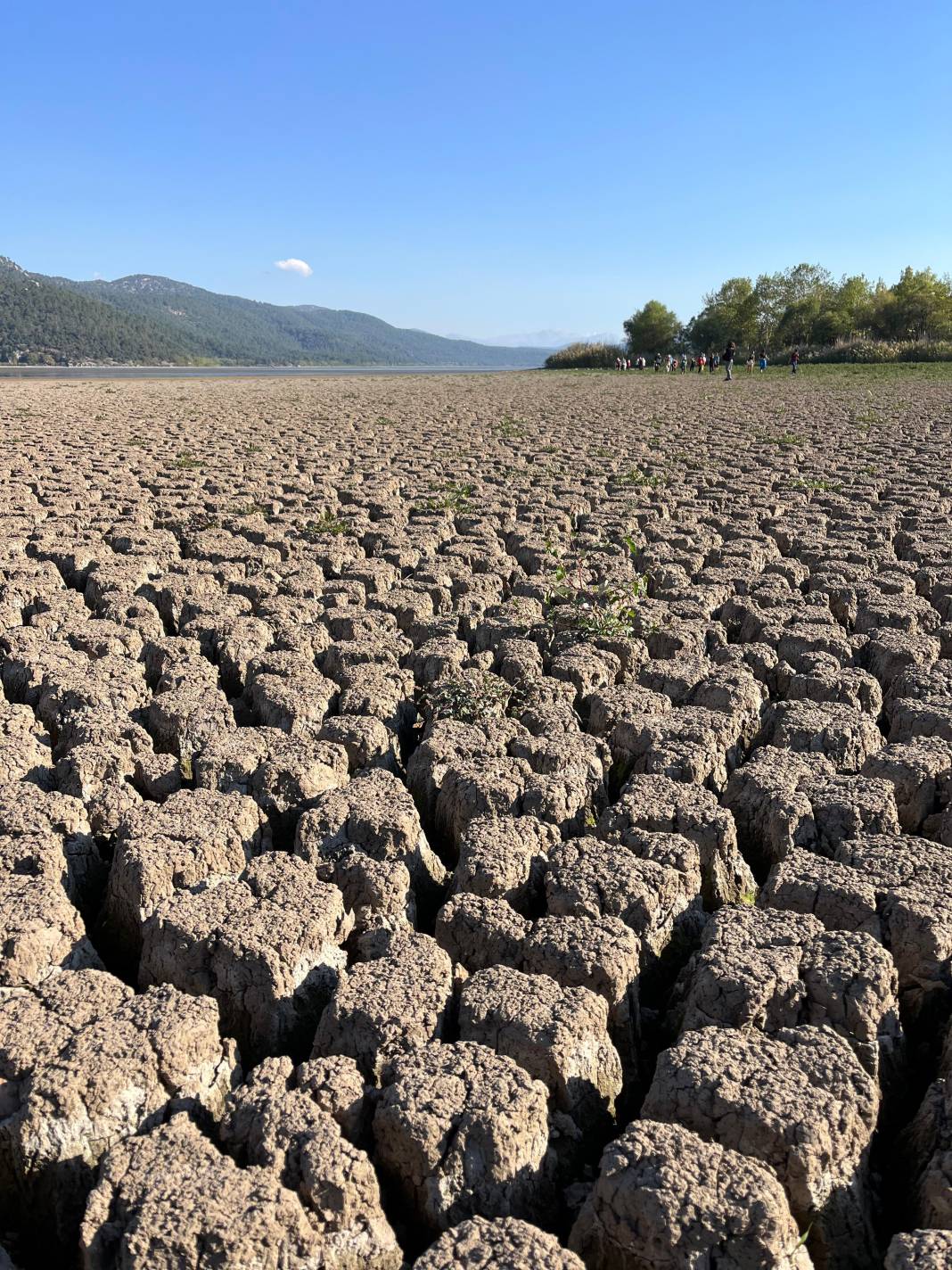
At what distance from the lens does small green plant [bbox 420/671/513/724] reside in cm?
446

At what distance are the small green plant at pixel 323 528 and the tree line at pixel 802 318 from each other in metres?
53.4

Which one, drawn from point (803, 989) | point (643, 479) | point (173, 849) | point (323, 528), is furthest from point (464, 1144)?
point (643, 479)

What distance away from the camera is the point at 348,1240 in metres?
1.91

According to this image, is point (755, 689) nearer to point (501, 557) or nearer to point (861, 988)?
point (861, 988)

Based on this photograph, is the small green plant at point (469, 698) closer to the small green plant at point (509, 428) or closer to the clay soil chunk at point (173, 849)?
the clay soil chunk at point (173, 849)

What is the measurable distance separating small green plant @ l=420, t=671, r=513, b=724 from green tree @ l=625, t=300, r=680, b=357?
78.6 m

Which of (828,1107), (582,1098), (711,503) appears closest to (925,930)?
(828,1107)

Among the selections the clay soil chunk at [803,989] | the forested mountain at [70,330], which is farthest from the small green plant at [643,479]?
the forested mountain at [70,330]

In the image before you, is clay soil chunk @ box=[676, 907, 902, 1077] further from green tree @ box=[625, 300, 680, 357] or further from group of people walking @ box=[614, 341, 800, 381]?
green tree @ box=[625, 300, 680, 357]

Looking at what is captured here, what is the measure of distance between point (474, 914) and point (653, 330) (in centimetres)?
8292

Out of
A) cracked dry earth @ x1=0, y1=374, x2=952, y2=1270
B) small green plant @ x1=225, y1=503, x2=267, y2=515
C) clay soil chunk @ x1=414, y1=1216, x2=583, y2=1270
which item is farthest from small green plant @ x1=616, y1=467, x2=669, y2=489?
clay soil chunk @ x1=414, y1=1216, x2=583, y2=1270

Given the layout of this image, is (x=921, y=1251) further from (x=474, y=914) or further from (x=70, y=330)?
(x=70, y=330)

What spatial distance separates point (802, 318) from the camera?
230 feet

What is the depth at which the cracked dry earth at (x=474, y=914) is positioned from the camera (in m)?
2.00
